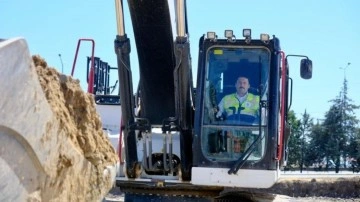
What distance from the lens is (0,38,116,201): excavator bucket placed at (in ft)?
8.33

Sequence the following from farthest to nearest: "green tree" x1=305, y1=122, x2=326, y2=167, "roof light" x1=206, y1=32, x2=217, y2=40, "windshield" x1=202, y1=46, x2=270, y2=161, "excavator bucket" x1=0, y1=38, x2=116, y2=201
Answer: "green tree" x1=305, y1=122, x2=326, y2=167 < "roof light" x1=206, y1=32, x2=217, y2=40 < "windshield" x1=202, y1=46, x2=270, y2=161 < "excavator bucket" x1=0, y1=38, x2=116, y2=201

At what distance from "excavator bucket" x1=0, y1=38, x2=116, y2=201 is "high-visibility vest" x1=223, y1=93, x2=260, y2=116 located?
3052 millimetres

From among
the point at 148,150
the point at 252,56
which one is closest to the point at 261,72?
the point at 252,56

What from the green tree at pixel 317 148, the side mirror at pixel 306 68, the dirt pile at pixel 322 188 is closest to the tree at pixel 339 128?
the green tree at pixel 317 148

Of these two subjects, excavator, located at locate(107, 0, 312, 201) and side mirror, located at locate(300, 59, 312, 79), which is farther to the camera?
side mirror, located at locate(300, 59, 312, 79)

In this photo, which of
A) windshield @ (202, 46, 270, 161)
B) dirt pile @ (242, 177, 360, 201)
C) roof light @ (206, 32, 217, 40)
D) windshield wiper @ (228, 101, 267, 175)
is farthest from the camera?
dirt pile @ (242, 177, 360, 201)

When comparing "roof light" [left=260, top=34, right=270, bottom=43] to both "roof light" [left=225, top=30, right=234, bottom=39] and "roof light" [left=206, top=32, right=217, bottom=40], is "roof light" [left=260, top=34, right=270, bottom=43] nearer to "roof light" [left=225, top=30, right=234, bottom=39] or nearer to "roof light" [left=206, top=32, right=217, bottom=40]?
"roof light" [left=225, top=30, right=234, bottom=39]

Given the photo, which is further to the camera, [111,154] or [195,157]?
[195,157]

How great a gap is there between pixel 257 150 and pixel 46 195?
3614mm

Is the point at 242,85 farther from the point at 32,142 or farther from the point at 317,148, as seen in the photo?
the point at 317,148

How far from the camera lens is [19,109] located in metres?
2.62

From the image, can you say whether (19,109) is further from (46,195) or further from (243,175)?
(243,175)

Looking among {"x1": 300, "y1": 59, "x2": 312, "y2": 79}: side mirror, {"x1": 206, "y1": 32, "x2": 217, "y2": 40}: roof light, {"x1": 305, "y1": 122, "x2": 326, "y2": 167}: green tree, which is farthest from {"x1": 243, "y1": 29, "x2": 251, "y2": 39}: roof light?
{"x1": 305, "y1": 122, "x2": 326, "y2": 167}: green tree

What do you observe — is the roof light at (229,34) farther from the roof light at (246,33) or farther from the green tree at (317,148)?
the green tree at (317,148)
